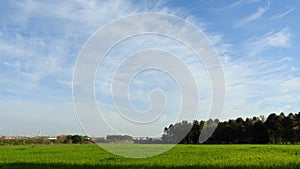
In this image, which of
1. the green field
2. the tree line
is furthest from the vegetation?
the green field

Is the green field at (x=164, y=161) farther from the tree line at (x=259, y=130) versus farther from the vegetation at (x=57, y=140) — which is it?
the vegetation at (x=57, y=140)

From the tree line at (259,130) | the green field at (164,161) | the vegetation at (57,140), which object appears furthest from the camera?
the vegetation at (57,140)

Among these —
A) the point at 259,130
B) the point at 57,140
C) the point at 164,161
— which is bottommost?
the point at 164,161

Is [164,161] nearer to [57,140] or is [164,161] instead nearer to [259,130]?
[259,130]

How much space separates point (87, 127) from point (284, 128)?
85.2 metres

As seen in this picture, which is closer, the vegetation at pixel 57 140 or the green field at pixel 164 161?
the green field at pixel 164 161

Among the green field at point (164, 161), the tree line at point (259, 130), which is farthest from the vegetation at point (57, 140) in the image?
the green field at point (164, 161)

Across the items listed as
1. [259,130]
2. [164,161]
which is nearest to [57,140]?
[259,130]

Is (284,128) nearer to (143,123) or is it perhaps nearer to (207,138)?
(207,138)

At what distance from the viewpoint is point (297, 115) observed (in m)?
94.7

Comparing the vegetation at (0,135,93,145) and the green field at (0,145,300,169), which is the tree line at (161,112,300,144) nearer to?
the vegetation at (0,135,93,145)

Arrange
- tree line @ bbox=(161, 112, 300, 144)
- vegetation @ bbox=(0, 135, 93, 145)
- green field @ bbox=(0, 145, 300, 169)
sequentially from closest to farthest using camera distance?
1. green field @ bbox=(0, 145, 300, 169)
2. tree line @ bbox=(161, 112, 300, 144)
3. vegetation @ bbox=(0, 135, 93, 145)

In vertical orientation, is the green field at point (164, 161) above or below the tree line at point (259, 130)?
below

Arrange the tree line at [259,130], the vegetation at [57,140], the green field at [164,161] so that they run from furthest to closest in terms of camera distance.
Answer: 1. the vegetation at [57,140]
2. the tree line at [259,130]
3. the green field at [164,161]
